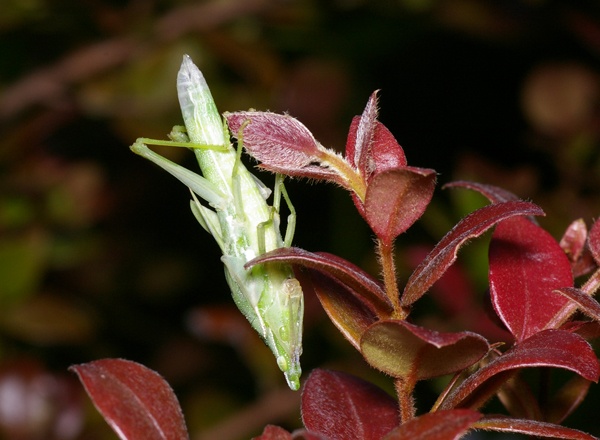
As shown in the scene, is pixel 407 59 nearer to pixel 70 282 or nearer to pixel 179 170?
pixel 70 282

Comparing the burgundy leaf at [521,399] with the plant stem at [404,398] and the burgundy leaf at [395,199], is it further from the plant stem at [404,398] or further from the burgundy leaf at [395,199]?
the burgundy leaf at [395,199]

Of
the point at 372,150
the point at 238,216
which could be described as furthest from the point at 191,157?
the point at 372,150

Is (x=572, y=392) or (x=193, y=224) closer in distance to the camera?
(x=572, y=392)

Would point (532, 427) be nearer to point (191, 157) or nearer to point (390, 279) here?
point (390, 279)

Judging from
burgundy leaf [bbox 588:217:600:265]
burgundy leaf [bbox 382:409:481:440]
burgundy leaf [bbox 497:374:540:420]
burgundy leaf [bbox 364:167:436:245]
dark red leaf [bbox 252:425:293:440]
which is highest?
burgundy leaf [bbox 364:167:436:245]

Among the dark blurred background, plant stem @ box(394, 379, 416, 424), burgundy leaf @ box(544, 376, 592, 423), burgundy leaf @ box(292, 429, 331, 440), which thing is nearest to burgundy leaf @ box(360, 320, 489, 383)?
plant stem @ box(394, 379, 416, 424)

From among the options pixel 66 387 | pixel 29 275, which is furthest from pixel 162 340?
pixel 66 387

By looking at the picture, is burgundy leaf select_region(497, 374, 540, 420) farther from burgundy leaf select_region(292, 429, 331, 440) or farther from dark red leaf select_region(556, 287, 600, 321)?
burgundy leaf select_region(292, 429, 331, 440)
